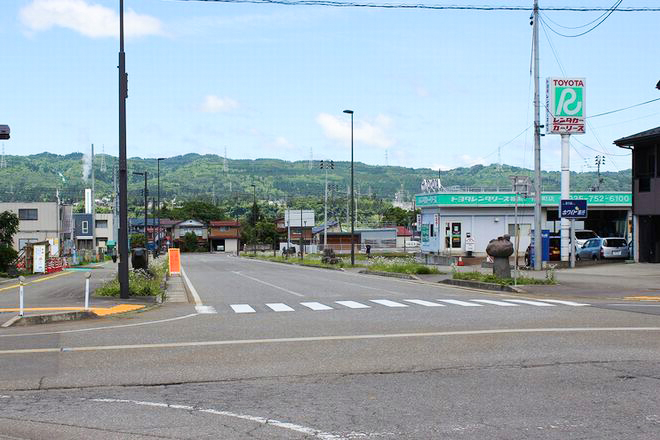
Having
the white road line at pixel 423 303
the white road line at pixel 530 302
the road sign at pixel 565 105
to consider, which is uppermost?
the road sign at pixel 565 105

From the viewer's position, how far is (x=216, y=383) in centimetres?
964

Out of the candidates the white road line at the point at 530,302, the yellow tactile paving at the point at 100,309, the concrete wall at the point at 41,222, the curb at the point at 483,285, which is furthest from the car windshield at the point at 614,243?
the concrete wall at the point at 41,222

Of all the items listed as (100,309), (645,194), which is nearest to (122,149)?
(100,309)

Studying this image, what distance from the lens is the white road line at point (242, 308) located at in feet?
63.2

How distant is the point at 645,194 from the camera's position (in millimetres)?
41219

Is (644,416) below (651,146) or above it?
below

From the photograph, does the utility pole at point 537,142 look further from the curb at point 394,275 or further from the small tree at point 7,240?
the small tree at point 7,240

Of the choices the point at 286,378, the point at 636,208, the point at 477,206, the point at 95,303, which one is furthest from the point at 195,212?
the point at 286,378

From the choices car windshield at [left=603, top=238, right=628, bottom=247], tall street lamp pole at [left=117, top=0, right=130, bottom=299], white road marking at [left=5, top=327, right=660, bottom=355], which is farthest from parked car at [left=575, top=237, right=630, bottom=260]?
white road marking at [left=5, top=327, right=660, bottom=355]

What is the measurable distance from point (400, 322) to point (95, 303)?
886 cm

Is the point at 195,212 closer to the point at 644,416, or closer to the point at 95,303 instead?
the point at 95,303

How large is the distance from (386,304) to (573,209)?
19.9 meters

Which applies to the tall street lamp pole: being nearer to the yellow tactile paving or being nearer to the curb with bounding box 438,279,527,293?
the yellow tactile paving

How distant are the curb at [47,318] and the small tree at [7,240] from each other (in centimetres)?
2845
